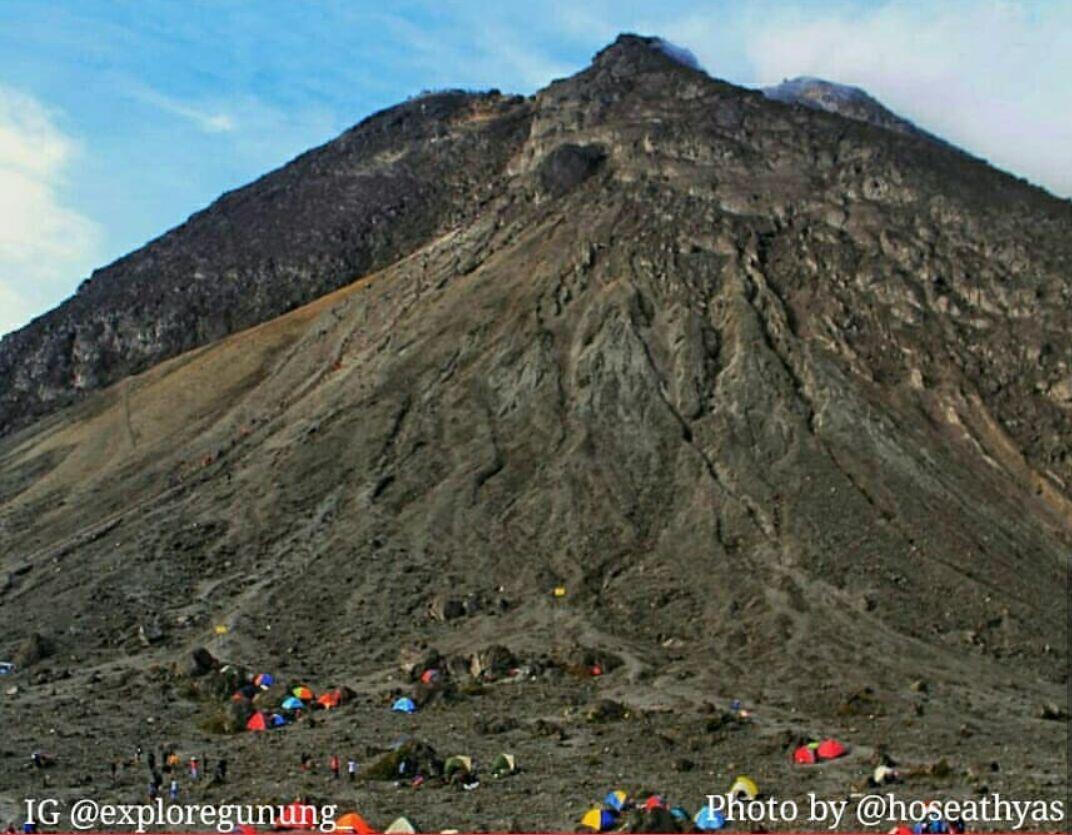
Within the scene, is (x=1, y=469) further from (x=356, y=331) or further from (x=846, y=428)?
(x=846, y=428)

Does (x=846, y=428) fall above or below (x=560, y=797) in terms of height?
above

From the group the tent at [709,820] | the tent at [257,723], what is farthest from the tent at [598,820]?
the tent at [257,723]

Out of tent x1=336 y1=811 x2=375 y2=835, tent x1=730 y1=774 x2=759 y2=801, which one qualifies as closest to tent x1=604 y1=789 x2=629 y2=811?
tent x1=730 y1=774 x2=759 y2=801

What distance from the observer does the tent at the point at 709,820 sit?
120 ft

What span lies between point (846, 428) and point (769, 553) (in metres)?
11.2

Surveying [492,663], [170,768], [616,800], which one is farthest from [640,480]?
[616,800]

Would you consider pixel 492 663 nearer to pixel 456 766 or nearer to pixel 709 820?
pixel 456 766

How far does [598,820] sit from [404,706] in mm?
17111

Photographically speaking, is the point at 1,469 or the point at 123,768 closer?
the point at 123,768

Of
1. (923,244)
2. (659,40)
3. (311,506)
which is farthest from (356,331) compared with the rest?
(659,40)

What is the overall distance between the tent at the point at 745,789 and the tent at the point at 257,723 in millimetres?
18807

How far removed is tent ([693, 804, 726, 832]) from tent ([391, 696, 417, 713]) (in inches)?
699

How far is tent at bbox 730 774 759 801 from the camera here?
1558 inches

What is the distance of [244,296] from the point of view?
118 meters
